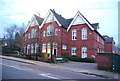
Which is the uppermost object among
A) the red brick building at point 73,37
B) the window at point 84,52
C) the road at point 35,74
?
the red brick building at point 73,37

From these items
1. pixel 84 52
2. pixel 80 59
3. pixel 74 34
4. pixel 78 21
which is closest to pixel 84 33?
pixel 74 34

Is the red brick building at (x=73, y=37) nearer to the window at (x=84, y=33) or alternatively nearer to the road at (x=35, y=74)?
the window at (x=84, y=33)

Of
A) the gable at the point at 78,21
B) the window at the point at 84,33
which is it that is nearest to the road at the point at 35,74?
the window at the point at 84,33

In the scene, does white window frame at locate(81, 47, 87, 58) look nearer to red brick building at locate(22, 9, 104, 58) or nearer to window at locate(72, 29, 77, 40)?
red brick building at locate(22, 9, 104, 58)

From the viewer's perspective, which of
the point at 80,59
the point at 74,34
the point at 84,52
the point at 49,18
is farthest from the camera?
the point at 49,18

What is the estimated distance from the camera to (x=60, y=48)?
28.3 m

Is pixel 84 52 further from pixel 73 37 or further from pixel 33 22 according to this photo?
pixel 33 22

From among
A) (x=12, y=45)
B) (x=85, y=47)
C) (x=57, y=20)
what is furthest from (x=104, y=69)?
(x=12, y=45)

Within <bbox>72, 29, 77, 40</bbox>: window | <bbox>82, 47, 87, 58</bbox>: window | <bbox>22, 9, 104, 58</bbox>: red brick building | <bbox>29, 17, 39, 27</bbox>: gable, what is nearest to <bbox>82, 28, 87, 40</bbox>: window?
<bbox>22, 9, 104, 58</bbox>: red brick building

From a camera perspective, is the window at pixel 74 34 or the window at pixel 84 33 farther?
the window at pixel 74 34

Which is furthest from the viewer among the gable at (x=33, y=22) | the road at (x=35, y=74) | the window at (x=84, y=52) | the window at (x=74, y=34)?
the gable at (x=33, y=22)

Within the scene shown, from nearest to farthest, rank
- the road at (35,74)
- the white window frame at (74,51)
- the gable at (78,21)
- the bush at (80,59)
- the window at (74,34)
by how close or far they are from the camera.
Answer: the road at (35,74), the bush at (80,59), the gable at (78,21), the white window frame at (74,51), the window at (74,34)

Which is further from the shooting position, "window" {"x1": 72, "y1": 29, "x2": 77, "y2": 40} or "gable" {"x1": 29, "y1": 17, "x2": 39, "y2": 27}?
"gable" {"x1": 29, "y1": 17, "x2": 39, "y2": 27}

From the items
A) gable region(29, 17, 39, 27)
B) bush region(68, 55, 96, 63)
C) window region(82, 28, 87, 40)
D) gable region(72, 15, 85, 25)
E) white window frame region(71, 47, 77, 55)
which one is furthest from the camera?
gable region(29, 17, 39, 27)
